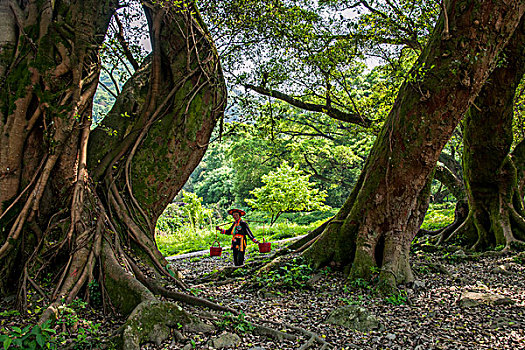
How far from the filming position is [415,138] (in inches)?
179

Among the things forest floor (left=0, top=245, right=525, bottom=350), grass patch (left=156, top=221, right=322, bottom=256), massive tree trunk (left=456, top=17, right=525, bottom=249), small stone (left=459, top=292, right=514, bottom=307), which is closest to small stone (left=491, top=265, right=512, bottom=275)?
forest floor (left=0, top=245, right=525, bottom=350)

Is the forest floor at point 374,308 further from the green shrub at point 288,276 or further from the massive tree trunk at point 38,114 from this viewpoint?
the massive tree trunk at point 38,114

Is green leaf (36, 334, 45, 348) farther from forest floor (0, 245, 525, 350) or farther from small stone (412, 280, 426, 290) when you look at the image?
small stone (412, 280, 426, 290)

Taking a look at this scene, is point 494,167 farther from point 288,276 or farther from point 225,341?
point 225,341

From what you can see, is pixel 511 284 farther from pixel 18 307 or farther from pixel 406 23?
pixel 18 307

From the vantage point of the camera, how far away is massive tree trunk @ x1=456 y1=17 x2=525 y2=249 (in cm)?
627

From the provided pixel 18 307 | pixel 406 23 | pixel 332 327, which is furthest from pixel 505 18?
pixel 18 307

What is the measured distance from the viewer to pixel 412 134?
455 cm

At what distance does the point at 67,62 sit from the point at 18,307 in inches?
94.8

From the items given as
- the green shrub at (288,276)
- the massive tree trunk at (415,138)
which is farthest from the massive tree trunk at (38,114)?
the massive tree trunk at (415,138)

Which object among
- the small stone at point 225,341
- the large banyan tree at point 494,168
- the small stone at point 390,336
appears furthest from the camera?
the large banyan tree at point 494,168

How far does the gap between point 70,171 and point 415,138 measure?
4.17 meters

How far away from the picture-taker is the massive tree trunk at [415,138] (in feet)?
14.2

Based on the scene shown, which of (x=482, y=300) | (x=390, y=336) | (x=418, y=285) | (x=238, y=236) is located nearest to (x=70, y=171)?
(x=238, y=236)
